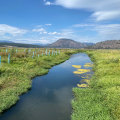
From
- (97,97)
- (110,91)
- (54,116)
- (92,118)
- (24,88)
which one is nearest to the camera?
(92,118)

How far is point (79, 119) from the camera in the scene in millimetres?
7906

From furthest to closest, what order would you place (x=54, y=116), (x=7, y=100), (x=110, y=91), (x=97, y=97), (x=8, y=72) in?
Result: (x=8, y=72) → (x=110, y=91) → (x=97, y=97) → (x=7, y=100) → (x=54, y=116)

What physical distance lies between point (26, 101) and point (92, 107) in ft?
18.7

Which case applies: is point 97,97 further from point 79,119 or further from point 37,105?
point 37,105

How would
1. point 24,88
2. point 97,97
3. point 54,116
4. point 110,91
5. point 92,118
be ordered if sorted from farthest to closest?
point 24,88, point 110,91, point 97,97, point 54,116, point 92,118

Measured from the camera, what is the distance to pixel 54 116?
8.66m

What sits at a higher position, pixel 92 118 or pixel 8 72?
pixel 8 72

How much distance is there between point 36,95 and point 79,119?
5.51 m

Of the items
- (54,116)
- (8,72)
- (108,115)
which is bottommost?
(54,116)

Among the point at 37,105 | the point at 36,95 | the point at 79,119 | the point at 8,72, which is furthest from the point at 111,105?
the point at 8,72

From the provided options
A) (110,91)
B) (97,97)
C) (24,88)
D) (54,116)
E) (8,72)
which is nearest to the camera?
(54,116)

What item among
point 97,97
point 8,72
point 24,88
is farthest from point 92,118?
point 8,72

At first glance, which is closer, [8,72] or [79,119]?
[79,119]

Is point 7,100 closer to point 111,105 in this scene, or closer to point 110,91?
point 111,105
